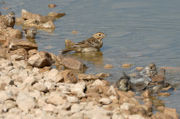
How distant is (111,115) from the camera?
687cm

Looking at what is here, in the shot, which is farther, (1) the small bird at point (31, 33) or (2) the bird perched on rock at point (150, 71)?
(1) the small bird at point (31, 33)

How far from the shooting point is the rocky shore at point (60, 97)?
681cm

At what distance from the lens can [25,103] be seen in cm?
691

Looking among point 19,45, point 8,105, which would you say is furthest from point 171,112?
point 19,45

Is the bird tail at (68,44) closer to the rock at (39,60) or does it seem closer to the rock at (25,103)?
the rock at (39,60)

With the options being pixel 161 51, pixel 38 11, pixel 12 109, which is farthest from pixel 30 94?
pixel 38 11

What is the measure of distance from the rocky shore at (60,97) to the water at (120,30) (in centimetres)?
83

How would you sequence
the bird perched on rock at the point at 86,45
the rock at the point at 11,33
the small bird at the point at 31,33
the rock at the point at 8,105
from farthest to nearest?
the small bird at the point at 31,33
the rock at the point at 11,33
the bird perched on rock at the point at 86,45
the rock at the point at 8,105

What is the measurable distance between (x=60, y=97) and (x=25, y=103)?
0.66 meters

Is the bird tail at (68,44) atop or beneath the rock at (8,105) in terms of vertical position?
atop

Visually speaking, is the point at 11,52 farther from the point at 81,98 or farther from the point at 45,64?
the point at 81,98

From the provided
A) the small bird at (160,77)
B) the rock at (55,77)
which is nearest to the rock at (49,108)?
the rock at (55,77)

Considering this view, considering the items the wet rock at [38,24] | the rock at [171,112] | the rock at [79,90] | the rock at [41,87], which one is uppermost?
the wet rock at [38,24]

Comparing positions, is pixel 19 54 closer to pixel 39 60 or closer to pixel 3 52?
pixel 3 52
